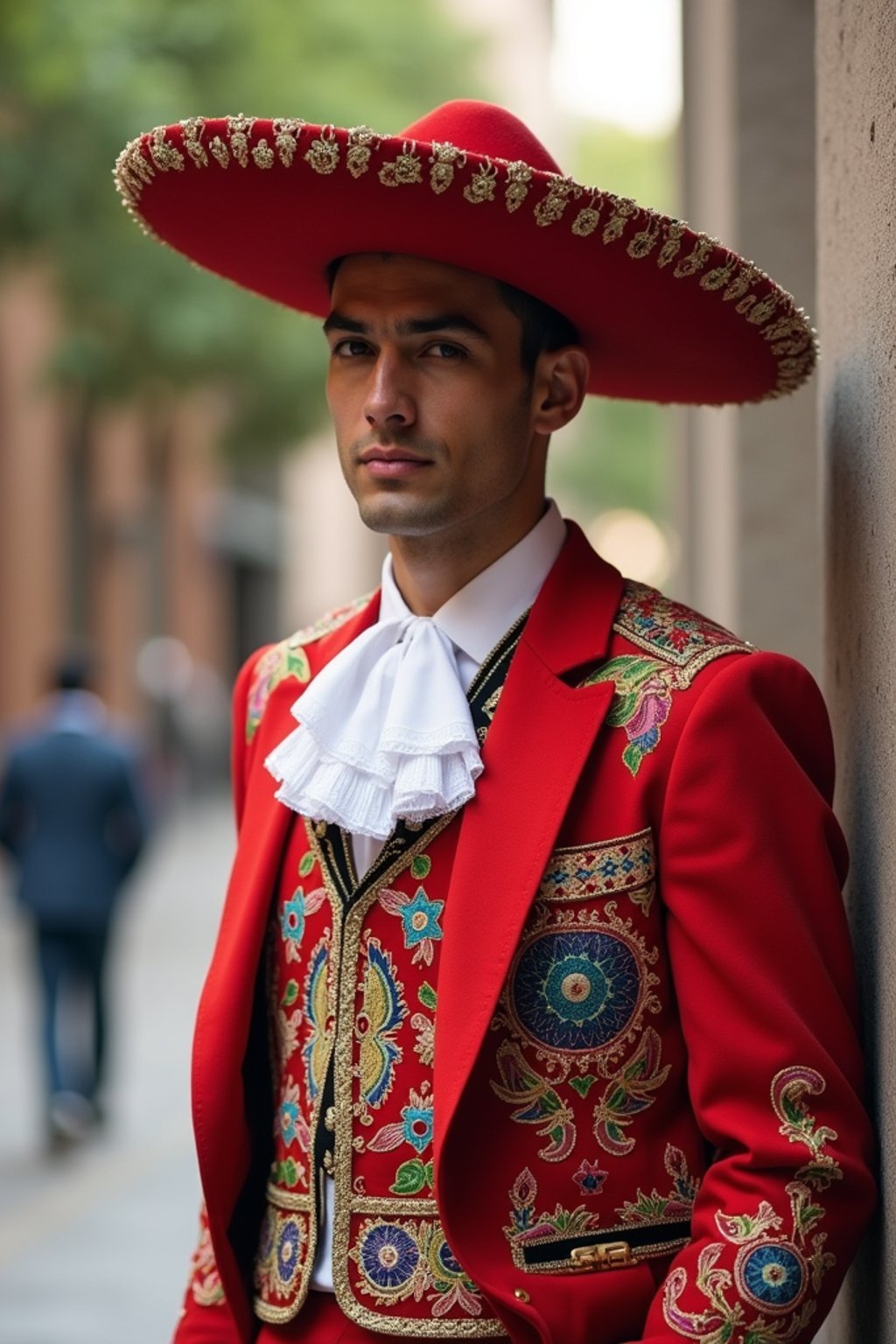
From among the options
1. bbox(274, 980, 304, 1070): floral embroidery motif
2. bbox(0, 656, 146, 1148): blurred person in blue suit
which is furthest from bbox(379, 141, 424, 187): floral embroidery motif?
bbox(0, 656, 146, 1148): blurred person in blue suit

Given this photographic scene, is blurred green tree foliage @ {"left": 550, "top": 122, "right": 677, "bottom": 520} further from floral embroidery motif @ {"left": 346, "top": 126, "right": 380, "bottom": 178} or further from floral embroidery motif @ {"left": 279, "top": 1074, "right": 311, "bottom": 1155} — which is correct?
floral embroidery motif @ {"left": 346, "top": 126, "right": 380, "bottom": 178}

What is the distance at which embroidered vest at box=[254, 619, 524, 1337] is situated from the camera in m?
2.43

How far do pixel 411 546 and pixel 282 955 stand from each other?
1.92 ft

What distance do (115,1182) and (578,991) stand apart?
6.15 m

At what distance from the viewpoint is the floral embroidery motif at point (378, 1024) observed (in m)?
2.49

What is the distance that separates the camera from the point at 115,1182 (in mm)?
8094

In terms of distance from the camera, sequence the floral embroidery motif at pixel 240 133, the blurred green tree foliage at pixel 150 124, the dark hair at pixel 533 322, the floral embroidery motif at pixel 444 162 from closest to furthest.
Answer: the floral embroidery motif at pixel 444 162 < the floral embroidery motif at pixel 240 133 < the dark hair at pixel 533 322 < the blurred green tree foliage at pixel 150 124

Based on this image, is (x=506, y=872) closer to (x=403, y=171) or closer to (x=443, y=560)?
(x=443, y=560)

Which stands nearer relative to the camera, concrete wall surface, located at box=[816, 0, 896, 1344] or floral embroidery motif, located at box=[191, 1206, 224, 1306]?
concrete wall surface, located at box=[816, 0, 896, 1344]

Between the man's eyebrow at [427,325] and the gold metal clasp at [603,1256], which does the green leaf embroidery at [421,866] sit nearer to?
the gold metal clasp at [603,1256]

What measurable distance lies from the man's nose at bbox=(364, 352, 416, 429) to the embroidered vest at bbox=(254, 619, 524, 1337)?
0.34 m

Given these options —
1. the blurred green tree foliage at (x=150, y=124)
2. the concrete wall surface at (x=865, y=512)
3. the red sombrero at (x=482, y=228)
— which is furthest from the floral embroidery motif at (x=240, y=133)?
the blurred green tree foliage at (x=150, y=124)

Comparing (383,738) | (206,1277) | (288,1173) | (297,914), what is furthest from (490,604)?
(206,1277)

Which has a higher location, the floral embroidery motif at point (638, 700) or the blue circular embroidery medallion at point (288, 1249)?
the floral embroidery motif at point (638, 700)
